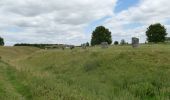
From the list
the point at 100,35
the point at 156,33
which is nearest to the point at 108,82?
the point at 156,33

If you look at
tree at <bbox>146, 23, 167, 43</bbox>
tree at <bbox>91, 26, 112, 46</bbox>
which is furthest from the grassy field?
tree at <bbox>91, 26, 112, 46</bbox>

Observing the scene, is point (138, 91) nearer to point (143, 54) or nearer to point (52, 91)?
point (52, 91)

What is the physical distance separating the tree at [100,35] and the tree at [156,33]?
1669cm

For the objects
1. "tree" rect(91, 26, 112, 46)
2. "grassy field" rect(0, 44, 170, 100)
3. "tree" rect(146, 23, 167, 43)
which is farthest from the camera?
"tree" rect(91, 26, 112, 46)

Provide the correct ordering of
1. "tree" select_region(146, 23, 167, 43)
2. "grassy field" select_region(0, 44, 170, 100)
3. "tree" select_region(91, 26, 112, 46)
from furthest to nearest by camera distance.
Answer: "tree" select_region(91, 26, 112, 46), "tree" select_region(146, 23, 167, 43), "grassy field" select_region(0, 44, 170, 100)

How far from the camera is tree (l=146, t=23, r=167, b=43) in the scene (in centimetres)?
8138

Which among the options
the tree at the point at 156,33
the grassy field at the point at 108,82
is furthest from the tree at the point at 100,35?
the grassy field at the point at 108,82

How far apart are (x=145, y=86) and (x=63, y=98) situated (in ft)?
19.9

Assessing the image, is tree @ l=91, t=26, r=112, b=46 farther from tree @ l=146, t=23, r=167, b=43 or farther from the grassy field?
the grassy field

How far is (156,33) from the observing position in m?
81.5

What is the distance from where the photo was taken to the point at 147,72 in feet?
79.6

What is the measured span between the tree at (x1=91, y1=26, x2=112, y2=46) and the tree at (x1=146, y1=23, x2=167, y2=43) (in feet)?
54.8

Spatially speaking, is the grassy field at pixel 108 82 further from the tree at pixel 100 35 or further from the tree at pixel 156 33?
the tree at pixel 100 35

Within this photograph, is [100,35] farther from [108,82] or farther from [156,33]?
[108,82]
